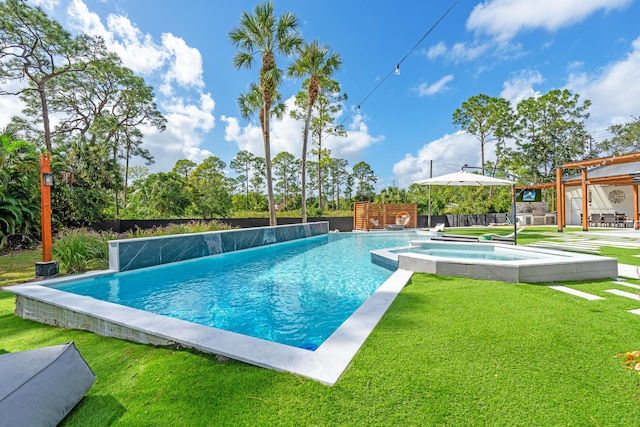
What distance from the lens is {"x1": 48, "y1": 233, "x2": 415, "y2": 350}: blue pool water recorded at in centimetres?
374

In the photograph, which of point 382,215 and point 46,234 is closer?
point 46,234

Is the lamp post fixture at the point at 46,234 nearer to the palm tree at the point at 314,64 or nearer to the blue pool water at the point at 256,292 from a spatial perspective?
the blue pool water at the point at 256,292

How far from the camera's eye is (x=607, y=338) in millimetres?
2568

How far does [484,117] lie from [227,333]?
3208cm

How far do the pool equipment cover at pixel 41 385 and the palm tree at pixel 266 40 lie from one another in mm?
12689

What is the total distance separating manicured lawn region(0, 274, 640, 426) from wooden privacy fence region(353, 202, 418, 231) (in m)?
15.1

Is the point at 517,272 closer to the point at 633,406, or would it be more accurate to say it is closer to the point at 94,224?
the point at 633,406

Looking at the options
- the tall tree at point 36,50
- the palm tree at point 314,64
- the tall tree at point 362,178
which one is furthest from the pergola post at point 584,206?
the tall tree at point 362,178

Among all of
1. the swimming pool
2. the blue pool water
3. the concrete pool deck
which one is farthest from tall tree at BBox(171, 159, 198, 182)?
the concrete pool deck

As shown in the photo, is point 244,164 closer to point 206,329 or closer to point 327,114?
point 327,114

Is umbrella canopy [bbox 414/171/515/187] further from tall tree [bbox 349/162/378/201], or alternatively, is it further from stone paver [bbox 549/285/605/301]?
tall tree [bbox 349/162/378/201]

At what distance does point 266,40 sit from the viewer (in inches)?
503

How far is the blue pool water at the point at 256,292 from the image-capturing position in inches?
147

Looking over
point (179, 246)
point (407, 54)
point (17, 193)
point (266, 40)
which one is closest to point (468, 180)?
point (407, 54)
